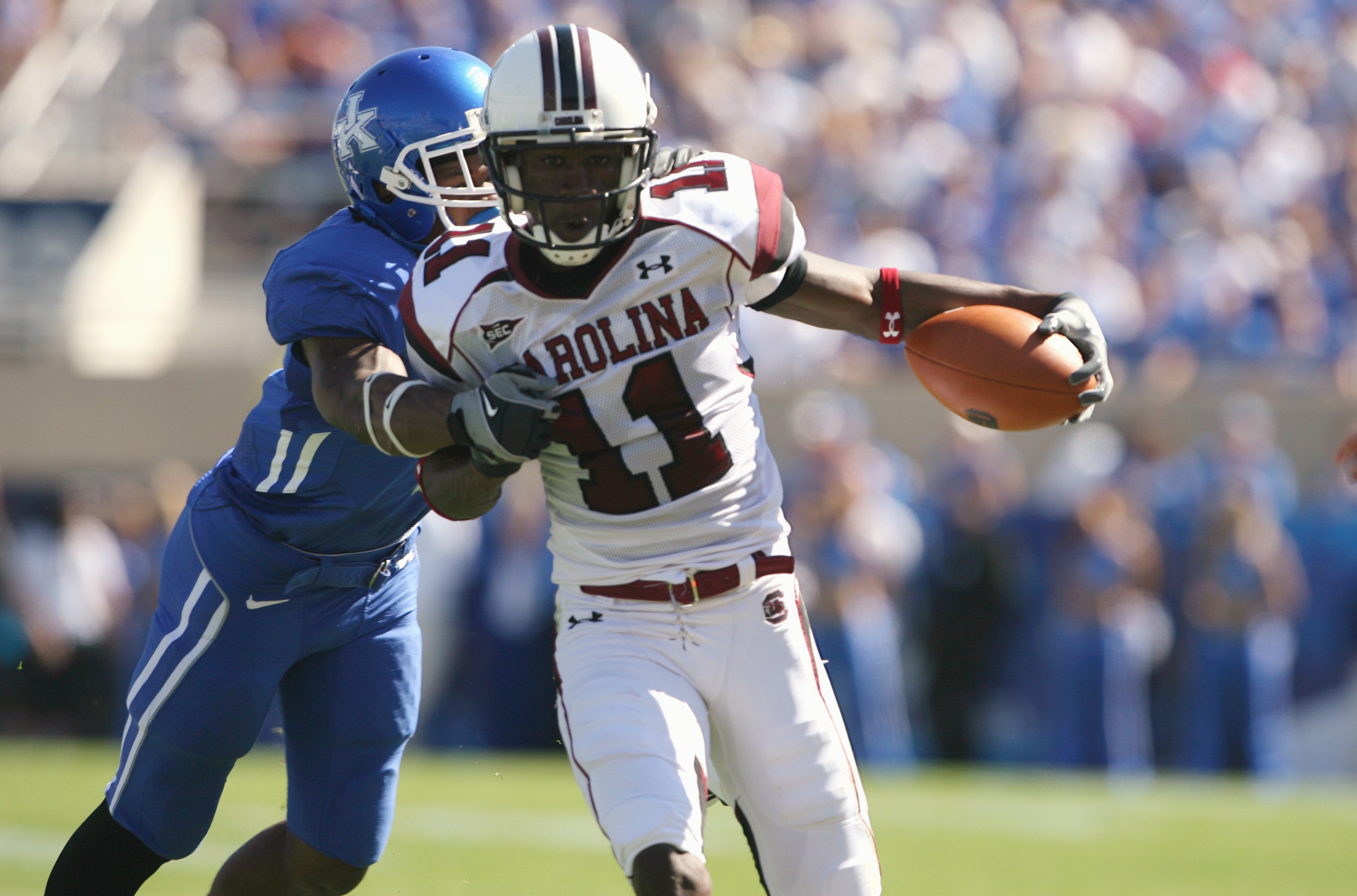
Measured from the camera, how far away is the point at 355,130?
3.47m

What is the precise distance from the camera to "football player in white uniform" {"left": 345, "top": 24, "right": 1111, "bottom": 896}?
9.96ft

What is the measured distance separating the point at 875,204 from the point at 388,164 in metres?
6.51

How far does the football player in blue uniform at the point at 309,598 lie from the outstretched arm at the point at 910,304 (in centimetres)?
67

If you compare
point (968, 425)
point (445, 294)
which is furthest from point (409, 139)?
point (968, 425)

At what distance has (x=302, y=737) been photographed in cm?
367

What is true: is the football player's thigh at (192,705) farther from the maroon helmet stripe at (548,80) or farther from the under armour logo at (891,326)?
the under armour logo at (891,326)

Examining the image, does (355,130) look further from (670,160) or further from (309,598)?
(309,598)

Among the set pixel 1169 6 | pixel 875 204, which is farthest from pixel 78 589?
pixel 1169 6

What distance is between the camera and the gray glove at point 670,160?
3305 millimetres

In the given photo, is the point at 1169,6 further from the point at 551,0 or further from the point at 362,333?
the point at 362,333

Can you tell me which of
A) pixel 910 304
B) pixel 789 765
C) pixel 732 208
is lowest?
pixel 789 765

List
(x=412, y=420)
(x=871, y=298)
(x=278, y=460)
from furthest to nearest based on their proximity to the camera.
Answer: (x=278, y=460)
(x=871, y=298)
(x=412, y=420)

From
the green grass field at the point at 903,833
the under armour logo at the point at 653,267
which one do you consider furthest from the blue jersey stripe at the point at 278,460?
the green grass field at the point at 903,833

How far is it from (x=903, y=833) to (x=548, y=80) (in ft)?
13.8
